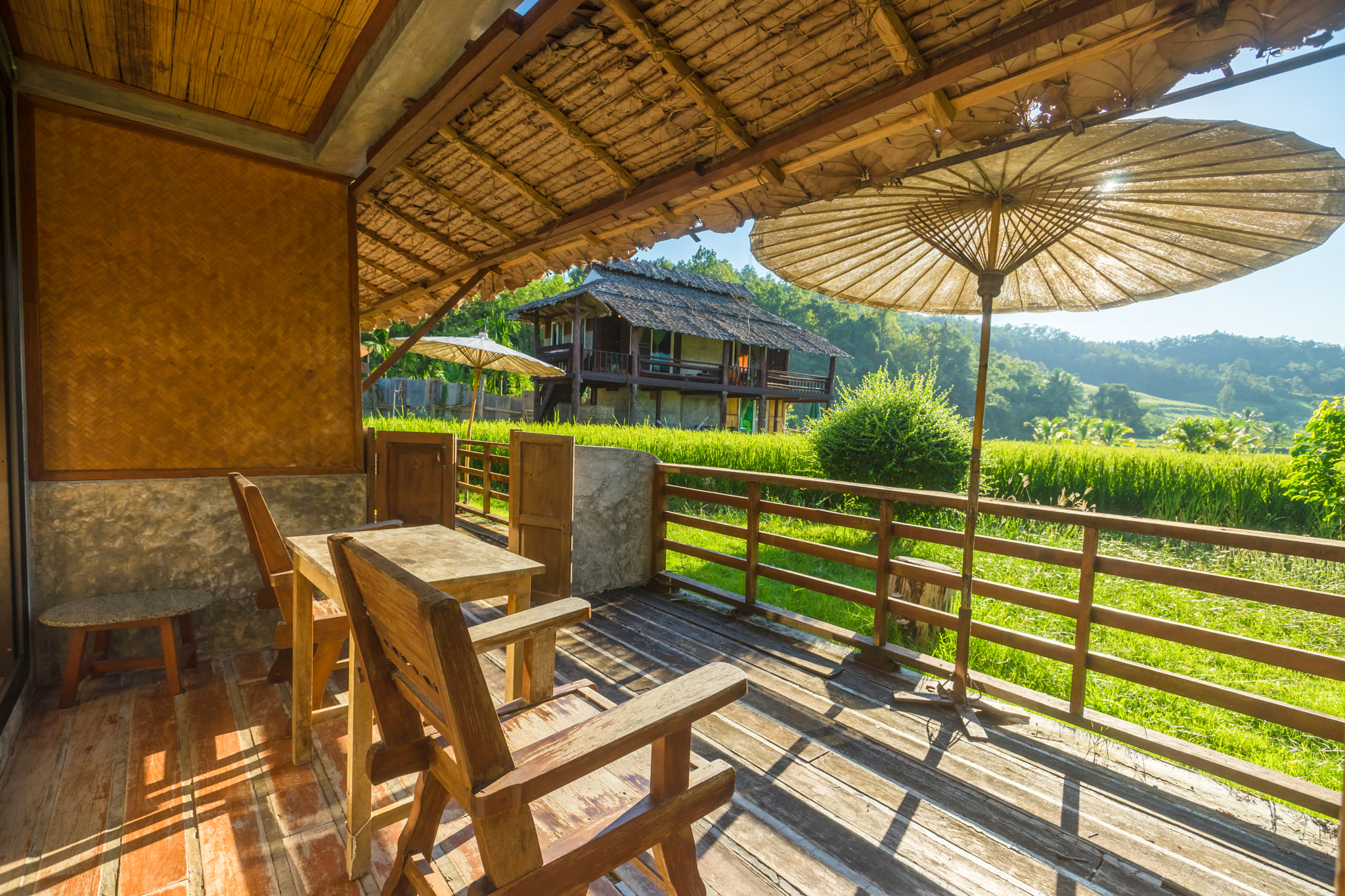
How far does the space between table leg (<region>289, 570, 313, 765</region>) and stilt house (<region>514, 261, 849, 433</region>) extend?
17009 millimetres

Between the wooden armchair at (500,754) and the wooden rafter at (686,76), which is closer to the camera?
the wooden armchair at (500,754)

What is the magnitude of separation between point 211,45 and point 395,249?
1.89m

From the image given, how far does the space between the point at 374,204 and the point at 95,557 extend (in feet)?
7.96

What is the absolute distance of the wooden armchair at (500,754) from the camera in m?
0.94

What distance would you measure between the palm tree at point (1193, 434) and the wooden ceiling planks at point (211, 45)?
21841mm

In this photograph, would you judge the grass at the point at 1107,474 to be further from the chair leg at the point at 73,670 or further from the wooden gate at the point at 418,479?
the chair leg at the point at 73,670

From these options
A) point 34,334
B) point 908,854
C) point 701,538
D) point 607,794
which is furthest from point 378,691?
point 701,538

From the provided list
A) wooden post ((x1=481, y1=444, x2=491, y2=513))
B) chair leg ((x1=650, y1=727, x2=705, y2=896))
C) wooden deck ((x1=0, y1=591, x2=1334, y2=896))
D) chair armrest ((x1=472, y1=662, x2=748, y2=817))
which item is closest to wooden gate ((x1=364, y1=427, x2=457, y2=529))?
wooden deck ((x1=0, y1=591, x2=1334, y2=896))

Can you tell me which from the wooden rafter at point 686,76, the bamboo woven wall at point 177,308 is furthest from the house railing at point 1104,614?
the bamboo woven wall at point 177,308

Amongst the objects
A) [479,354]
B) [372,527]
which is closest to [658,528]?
[372,527]

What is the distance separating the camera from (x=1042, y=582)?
5969 millimetres

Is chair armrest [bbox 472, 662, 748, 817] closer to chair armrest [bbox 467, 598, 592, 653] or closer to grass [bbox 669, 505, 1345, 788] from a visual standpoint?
chair armrest [bbox 467, 598, 592, 653]

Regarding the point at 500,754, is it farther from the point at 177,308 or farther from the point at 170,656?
the point at 177,308

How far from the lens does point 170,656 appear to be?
8.69 ft
